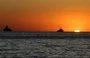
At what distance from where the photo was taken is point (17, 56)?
66188 mm

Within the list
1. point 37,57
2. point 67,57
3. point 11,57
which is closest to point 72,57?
point 67,57

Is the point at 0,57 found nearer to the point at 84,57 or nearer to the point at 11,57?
the point at 11,57

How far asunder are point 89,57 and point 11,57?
42.1ft

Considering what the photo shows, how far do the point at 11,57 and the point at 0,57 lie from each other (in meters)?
1.84

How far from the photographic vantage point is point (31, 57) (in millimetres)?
65625

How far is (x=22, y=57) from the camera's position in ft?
212

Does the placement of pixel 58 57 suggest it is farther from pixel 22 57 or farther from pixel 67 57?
pixel 22 57

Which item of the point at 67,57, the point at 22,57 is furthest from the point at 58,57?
the point at 22,57

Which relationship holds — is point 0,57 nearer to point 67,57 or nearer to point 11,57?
point 11,57

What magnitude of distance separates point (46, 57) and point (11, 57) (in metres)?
5.82

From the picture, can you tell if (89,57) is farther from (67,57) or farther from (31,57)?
(31,57)

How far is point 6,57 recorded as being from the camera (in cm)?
6406

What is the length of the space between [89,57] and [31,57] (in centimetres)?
964

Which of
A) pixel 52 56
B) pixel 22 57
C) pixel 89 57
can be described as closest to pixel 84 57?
pixel 89 57
